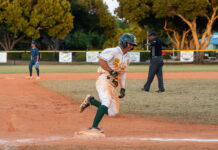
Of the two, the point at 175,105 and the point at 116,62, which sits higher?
the point at 116,62

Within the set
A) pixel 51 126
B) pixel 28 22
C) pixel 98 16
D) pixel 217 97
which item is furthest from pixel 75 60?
pixel 51 126

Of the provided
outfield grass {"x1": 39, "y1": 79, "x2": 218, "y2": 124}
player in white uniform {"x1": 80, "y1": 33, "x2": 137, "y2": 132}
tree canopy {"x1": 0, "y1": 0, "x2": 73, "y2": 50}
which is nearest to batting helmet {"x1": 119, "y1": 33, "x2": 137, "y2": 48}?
player in white uniform {"x1": 80, "y1": 33, "x2": 137, "y2": 132}

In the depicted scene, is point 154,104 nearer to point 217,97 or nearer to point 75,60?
point 217,97

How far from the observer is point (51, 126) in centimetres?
711

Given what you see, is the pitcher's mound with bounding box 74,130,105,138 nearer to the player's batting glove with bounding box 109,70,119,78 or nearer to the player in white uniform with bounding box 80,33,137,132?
the player in white uniform with bounding box 80,33,137,132

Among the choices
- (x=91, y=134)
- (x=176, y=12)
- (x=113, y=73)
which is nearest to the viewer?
(x=91, y=134)

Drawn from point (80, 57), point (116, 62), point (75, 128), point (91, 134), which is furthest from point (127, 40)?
point (80, 57)

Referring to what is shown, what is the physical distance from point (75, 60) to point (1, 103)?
1191 inches

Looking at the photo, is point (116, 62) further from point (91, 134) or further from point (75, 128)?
point (75, 128)

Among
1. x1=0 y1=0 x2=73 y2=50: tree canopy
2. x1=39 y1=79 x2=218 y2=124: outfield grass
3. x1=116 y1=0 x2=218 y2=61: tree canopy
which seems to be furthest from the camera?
x1=0 y1=0 x2=73 y2=50: tree canopy

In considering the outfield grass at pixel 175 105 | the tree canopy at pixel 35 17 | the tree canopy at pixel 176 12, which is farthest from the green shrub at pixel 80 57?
the outfield grass at pixel 175 105

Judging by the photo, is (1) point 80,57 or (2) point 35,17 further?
(2) point 35,17

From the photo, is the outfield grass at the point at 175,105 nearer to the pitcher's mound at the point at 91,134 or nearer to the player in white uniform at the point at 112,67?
the player in white uniform at the point at 112,67

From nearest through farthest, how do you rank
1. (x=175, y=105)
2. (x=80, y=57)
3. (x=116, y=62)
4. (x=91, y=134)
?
(x=91, y=134) → (x=116, y=62) → (x=175, y=105) → (x=80, y=57)
